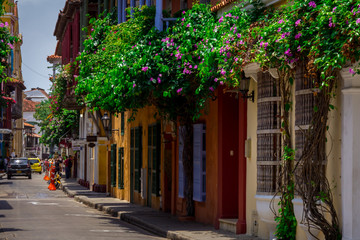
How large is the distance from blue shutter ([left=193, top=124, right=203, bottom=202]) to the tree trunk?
0.17 meters

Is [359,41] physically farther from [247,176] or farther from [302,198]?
[247,176]

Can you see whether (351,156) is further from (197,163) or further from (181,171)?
(181,171)

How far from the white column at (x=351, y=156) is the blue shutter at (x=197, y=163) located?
7712 mm

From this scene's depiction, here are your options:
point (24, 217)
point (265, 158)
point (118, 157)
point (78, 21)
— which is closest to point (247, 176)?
point (265, 158)

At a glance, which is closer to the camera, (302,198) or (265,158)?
(302,198)

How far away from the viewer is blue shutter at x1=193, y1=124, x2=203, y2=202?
18.4 m

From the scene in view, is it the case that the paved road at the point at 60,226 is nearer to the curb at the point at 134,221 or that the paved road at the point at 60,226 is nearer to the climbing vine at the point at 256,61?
the curb at the point at 134,221

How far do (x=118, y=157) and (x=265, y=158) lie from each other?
734 inches

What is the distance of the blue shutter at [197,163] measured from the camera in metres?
18.4

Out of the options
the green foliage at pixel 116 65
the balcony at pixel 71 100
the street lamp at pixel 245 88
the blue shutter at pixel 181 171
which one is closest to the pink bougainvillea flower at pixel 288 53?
the street lamp at pixel 245 88

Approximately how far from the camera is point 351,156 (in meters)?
10.7

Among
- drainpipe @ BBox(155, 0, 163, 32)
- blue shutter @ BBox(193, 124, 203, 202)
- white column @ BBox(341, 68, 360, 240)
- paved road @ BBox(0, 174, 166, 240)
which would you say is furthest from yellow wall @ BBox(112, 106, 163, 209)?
white column @ BBox(341, 68, 360, 240)

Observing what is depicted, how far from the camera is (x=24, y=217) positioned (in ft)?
66.9

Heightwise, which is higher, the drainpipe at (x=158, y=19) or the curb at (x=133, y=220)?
the drainpipe at (x=158, y=19)
